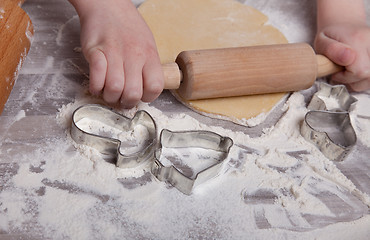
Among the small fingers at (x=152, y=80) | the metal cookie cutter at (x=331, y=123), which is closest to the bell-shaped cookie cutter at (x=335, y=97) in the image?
the metal cookie cutter at (x=331, y=123)

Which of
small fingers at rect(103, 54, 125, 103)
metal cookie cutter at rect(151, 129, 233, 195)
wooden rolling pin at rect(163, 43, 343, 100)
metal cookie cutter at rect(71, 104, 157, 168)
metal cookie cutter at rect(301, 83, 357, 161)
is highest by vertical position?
small fingers at rect(103, 54, 125, 103)

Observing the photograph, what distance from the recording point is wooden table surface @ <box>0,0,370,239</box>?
0.93m

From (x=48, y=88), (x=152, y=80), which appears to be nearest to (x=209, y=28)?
(x=152, y=80)

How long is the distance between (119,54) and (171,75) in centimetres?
13

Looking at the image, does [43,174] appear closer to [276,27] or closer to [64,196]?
[64,196]

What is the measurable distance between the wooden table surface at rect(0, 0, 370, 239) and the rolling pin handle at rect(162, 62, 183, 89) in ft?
0.30

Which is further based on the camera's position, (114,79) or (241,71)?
(241,71)

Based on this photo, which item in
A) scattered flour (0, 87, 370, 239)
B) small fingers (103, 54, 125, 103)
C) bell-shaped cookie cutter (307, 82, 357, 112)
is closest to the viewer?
scattered flour (0, 87, 370, 239)

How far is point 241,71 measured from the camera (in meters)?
1.03

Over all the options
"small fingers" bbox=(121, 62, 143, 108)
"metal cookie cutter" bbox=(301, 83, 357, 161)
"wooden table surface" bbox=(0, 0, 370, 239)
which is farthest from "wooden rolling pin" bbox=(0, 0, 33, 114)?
"metal cookie cutter" bbox=(301, 83, 357, 161)

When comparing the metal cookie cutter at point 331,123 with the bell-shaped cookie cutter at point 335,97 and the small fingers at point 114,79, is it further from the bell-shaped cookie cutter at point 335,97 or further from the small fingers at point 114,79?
the small fingers at point 114,79

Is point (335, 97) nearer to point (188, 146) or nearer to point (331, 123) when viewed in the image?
point (331, 123)

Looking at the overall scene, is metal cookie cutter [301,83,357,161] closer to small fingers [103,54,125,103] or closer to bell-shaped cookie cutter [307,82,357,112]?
bell-shaped cookie cutter [307,82,357,112]

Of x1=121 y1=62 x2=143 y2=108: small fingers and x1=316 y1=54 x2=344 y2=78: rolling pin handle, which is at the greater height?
x1=121 y1=62 x2=143 y2=108: small fingers
